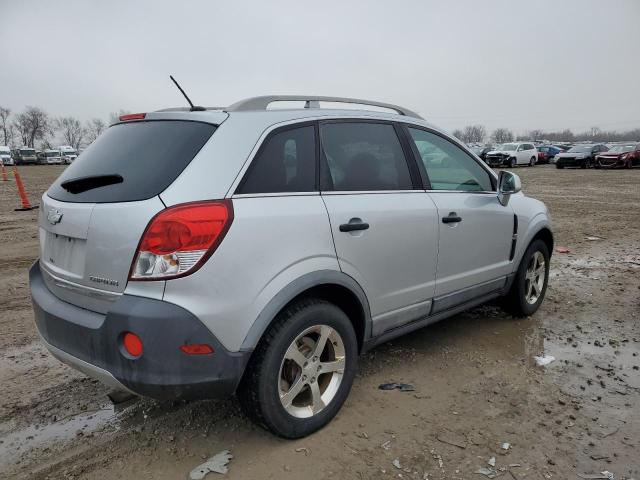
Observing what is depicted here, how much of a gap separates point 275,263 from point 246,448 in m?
1.04

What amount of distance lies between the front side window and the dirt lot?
50.8 inches

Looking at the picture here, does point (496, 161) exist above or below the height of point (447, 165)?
below

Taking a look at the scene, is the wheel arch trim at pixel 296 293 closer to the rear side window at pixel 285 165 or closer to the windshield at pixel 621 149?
the rear side window at pixel 285 165

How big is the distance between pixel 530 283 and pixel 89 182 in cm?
380

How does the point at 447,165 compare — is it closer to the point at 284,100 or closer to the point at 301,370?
the point at 284,100

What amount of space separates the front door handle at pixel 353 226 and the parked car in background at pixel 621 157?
31310 millimetres

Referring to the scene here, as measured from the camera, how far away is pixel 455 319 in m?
4.50

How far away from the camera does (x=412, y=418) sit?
112 inches

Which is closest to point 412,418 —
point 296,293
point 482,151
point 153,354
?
point 296,293

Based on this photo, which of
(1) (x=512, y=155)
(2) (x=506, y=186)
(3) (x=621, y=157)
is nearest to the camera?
(2) (x=506, y=186)

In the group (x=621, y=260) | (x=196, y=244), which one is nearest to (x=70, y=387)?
(x=196, y=244)

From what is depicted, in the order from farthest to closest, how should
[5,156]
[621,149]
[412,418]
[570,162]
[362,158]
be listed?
[5,156] → [570,162] → [621,149] → [362,158] → [412,418]

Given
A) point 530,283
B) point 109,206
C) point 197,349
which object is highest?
point 109,206

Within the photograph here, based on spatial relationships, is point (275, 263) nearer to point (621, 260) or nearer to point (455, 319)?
point (455, 319)
